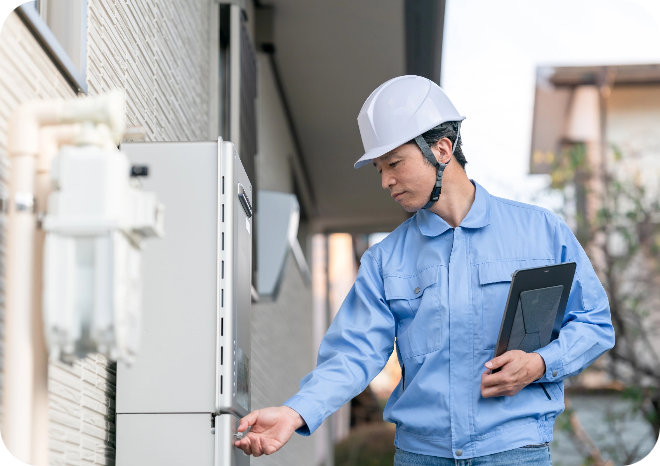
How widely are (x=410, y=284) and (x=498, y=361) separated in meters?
0.38

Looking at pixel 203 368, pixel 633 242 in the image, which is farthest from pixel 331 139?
pixel 203 368

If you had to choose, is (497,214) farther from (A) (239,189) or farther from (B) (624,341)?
(B) (624,341)

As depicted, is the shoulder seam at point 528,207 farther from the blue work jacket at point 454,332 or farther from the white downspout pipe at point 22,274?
the white downspout pipe at point 22,274

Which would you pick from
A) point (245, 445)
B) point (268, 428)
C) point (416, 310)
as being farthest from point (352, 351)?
point (245, 445)

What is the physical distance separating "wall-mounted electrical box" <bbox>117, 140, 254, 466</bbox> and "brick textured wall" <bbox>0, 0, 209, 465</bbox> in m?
0.10

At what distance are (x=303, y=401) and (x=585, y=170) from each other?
5.77 m

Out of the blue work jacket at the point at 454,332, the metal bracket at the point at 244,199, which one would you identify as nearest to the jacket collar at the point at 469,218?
the blue work jacket at the point at 454,332

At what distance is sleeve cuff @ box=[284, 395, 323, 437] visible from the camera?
78.2 inches

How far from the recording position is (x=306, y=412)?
2.00 m

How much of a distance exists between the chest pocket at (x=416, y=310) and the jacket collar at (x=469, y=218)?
0.13 metres

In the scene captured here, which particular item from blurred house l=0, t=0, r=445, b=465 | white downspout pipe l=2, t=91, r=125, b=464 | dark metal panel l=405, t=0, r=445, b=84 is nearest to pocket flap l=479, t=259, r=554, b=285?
blurred house l=0, t=0, r=445, b=465

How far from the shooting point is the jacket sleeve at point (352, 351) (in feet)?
6.74

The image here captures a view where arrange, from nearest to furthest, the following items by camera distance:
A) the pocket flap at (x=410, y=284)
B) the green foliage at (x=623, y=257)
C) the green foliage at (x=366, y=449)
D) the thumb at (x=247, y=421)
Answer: the thumb at (x=247, y=421) < the pocket flap at (x=410, y=284) < the green foliage at (x=623, y=257) < the green foliage at (x=366, y=449)

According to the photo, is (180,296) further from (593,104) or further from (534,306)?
(593,104)
